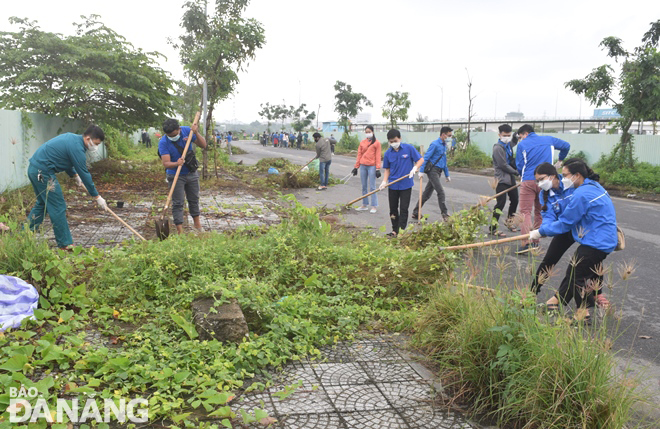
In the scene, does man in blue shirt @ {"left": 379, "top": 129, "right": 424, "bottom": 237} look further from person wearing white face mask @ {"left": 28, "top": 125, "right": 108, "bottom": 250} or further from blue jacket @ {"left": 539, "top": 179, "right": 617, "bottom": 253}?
person wearing white face mask @ {"left": 28, "top": 125, "right": 108, "bottom": 250}

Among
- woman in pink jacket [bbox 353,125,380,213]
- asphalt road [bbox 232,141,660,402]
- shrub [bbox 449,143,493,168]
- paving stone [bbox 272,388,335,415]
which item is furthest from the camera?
shrub [bbox 449,143,493,168]

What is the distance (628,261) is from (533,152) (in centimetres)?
199

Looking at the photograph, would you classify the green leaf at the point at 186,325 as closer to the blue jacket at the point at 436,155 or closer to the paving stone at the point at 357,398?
the paving stone at the point at 357,398

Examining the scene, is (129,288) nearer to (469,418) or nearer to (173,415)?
(173,415)

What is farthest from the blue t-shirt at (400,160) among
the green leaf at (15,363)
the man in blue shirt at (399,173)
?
the green leaf at (15,363)

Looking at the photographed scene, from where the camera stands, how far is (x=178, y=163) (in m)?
6.96

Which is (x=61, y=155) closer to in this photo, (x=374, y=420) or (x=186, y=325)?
(x=186, y=325)

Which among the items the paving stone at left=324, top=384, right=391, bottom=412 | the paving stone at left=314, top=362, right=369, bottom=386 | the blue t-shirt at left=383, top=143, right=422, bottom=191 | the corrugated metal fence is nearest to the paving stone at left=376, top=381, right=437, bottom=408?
the paving stone at left=324, top=384, right=391, bottom=412

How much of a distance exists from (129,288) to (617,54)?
17152mm

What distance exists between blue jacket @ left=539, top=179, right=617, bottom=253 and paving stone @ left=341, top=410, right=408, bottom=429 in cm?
249

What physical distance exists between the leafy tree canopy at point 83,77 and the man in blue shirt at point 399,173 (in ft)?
25.0

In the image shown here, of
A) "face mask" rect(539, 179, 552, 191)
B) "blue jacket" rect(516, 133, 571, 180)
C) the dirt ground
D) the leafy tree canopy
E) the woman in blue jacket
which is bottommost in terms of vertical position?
the dirt ground

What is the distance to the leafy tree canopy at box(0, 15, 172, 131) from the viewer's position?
1209cm

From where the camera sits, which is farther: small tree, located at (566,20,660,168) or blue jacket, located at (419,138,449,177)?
small tree, located at (566,20,660,168)
